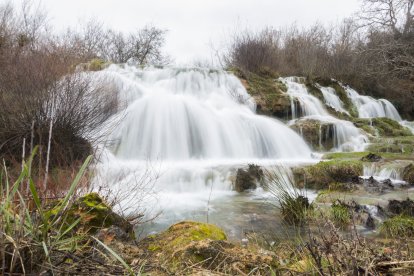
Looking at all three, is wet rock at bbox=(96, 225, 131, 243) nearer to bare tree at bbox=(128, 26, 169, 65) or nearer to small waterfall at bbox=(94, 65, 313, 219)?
small waterfall at bbox=(94, 65, 313, 219)

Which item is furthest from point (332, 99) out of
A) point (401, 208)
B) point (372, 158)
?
point (401, 208)

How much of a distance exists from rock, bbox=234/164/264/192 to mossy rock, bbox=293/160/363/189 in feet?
3.35

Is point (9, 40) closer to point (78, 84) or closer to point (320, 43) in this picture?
point (78, 84)

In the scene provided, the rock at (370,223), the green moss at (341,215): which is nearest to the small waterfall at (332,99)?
the rock at (370,223)

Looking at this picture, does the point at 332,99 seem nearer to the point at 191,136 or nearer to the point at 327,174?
the point at 191,136

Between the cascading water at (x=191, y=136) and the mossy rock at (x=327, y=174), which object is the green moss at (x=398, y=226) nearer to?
the mossy rock at (x=327, y=174)

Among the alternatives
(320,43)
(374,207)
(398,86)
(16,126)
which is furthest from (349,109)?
(16,126)

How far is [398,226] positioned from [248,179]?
404cm

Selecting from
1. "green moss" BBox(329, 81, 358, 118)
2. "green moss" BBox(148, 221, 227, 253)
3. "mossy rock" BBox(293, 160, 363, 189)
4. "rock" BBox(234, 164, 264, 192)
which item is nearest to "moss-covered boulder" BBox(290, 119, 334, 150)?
"mossy rock" BBox(293, 160, 363, 189)

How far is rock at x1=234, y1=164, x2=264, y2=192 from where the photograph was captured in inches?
343

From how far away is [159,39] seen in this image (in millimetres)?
31750

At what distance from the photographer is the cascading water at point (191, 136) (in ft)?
30.9

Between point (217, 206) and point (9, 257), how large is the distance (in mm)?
6162

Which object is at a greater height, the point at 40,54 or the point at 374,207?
the point at 40,54
